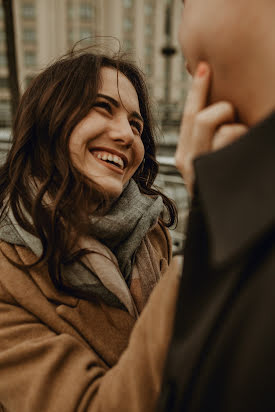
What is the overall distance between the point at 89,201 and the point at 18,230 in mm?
241

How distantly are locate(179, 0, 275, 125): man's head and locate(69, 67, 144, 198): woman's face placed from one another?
53cm

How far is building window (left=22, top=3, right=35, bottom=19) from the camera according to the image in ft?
172

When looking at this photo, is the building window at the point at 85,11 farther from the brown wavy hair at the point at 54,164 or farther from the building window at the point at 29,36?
the brown wavy hair at the point at 54,164

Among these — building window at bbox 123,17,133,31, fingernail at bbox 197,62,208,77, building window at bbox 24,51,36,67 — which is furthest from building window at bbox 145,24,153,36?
fingernail at bbox 197,62,208,77

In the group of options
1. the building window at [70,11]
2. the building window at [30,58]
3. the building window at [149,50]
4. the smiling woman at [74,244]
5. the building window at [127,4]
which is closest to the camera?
the smiling woman at [74,244]

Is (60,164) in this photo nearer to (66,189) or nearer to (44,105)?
(66,189)

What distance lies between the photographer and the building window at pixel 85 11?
53.2 m

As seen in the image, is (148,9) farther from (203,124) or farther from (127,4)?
(203,124)

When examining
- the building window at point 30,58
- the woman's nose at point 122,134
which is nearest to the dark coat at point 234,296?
the woman's nose at point 122,134

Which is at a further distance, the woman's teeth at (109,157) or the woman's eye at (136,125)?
the woman's eye at (136,125)

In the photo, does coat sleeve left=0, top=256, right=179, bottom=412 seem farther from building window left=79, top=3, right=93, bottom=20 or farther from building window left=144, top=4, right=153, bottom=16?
building window left=144, top=4, right=153, bottom=16

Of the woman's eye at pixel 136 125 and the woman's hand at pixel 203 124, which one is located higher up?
the woman's hand at pixel 203 124

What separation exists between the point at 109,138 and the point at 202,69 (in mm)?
559

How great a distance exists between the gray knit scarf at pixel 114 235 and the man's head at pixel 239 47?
2.10ft
